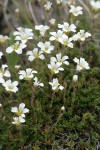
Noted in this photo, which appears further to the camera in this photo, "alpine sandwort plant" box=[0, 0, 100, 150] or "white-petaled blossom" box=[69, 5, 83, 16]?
"white-petaled blossom" box=[69, 5, 83, 16]

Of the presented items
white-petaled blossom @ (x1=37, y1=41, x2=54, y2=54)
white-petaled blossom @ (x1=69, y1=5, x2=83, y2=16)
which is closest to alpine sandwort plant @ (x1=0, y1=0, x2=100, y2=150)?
white-petaled blossom @ (x1=37, y1=41, x2=54, y2=54)

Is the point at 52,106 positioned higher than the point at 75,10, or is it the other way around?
the point at 75,10

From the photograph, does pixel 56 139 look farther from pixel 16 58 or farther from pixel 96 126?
pixel 16 58

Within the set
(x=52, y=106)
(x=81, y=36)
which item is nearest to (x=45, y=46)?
(x=81, y=36)

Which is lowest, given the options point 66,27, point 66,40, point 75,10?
point 66,40

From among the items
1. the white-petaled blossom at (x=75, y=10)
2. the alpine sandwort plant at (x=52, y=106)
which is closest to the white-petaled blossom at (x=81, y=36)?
the alpine sandwort plant at (x=52, y=106)

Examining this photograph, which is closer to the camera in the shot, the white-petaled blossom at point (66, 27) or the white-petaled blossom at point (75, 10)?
the white-petaled blossom at point (66, 27)

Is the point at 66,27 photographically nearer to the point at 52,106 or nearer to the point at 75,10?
the point at 75,10

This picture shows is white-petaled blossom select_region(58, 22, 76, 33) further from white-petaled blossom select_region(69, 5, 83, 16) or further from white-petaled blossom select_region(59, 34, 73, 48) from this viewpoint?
white-petaled blossom select_region(69, 5, 83, 16)

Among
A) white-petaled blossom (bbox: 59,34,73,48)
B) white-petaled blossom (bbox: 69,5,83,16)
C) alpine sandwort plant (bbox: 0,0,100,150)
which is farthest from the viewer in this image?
white-petaled blossom (bbox: 69,5,83,16)

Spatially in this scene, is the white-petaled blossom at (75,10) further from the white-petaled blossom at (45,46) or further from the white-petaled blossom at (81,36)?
the white-petaled blossom at (45,46)

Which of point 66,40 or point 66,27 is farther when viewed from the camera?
point 66,27
